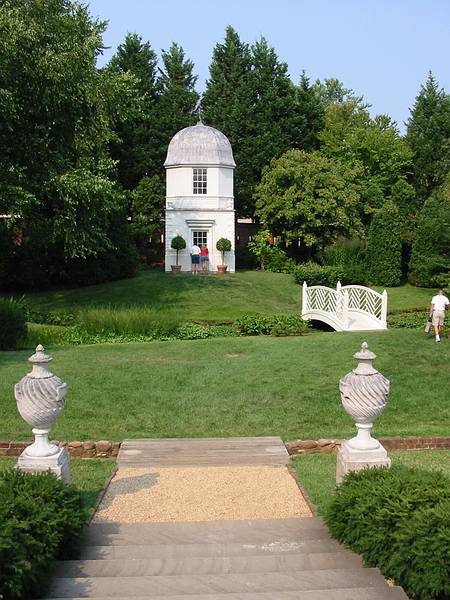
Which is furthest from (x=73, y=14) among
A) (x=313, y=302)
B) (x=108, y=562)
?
(x=108, y=562)

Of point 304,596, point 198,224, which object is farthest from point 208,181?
point 304,596

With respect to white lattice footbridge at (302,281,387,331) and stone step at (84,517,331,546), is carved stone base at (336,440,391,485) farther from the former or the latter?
white lattice footbridge at (302,281,387,331)

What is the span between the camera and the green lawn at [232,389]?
39.4ft

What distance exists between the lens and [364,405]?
285 inches

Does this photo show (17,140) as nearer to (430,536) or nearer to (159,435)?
(159,435)

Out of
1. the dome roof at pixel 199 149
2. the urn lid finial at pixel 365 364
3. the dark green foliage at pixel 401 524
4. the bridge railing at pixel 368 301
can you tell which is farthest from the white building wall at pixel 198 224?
the dark green foliage at pixel 401 524

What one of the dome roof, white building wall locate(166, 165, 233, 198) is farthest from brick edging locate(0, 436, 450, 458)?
the dome roof

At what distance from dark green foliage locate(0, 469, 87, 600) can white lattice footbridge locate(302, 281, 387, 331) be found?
1644 centimetres

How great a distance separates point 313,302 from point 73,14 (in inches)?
601

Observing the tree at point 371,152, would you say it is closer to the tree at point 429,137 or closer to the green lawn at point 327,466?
the tree at point 429,137

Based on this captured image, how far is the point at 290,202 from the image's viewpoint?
3978 centimetres

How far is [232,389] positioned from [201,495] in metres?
5.56

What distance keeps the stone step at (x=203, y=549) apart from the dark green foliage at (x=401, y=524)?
11.4 inches

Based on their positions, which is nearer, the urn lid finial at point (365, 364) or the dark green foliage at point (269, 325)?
the urn lid finial at point (365, 364)
